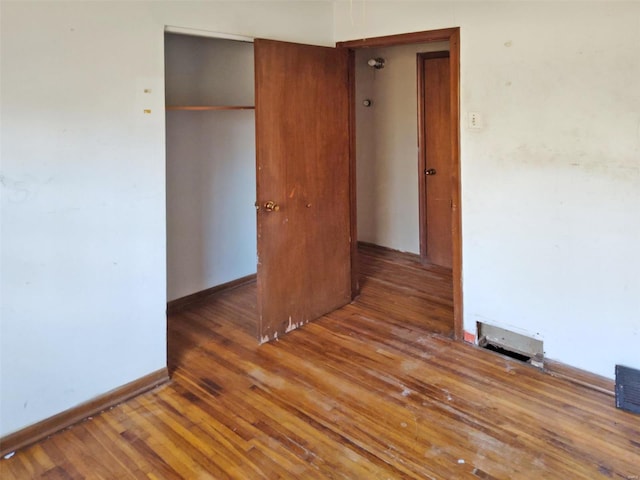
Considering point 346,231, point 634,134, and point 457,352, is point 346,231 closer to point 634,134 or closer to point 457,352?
point 457,352

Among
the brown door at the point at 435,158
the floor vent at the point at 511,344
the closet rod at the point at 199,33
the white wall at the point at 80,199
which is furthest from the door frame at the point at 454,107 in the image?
the brown door at the point at 435,158

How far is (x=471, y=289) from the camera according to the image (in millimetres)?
2938

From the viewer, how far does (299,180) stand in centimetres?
305

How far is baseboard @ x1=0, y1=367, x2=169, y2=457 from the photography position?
6.79ft

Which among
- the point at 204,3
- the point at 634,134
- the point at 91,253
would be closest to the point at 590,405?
the point at 634,134

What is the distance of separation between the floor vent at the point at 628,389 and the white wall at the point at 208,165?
2827mm

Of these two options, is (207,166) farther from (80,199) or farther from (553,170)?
(553,170)

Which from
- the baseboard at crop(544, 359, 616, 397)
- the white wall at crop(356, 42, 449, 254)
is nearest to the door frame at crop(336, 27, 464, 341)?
the baseboard at crop(544, 359, 616, 397)

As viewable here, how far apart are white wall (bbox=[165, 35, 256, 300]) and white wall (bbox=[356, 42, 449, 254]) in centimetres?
161

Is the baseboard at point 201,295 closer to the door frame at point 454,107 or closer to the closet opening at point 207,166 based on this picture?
the closet opening at point 207,166

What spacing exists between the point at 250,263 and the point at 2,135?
2.43m

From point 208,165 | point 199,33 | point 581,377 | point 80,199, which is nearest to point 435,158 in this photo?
point 208,165

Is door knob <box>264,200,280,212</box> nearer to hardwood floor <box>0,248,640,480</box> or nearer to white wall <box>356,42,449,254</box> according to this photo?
hardwood floor <box>0,248,640,480</box>

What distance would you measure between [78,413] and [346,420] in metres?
1.30
